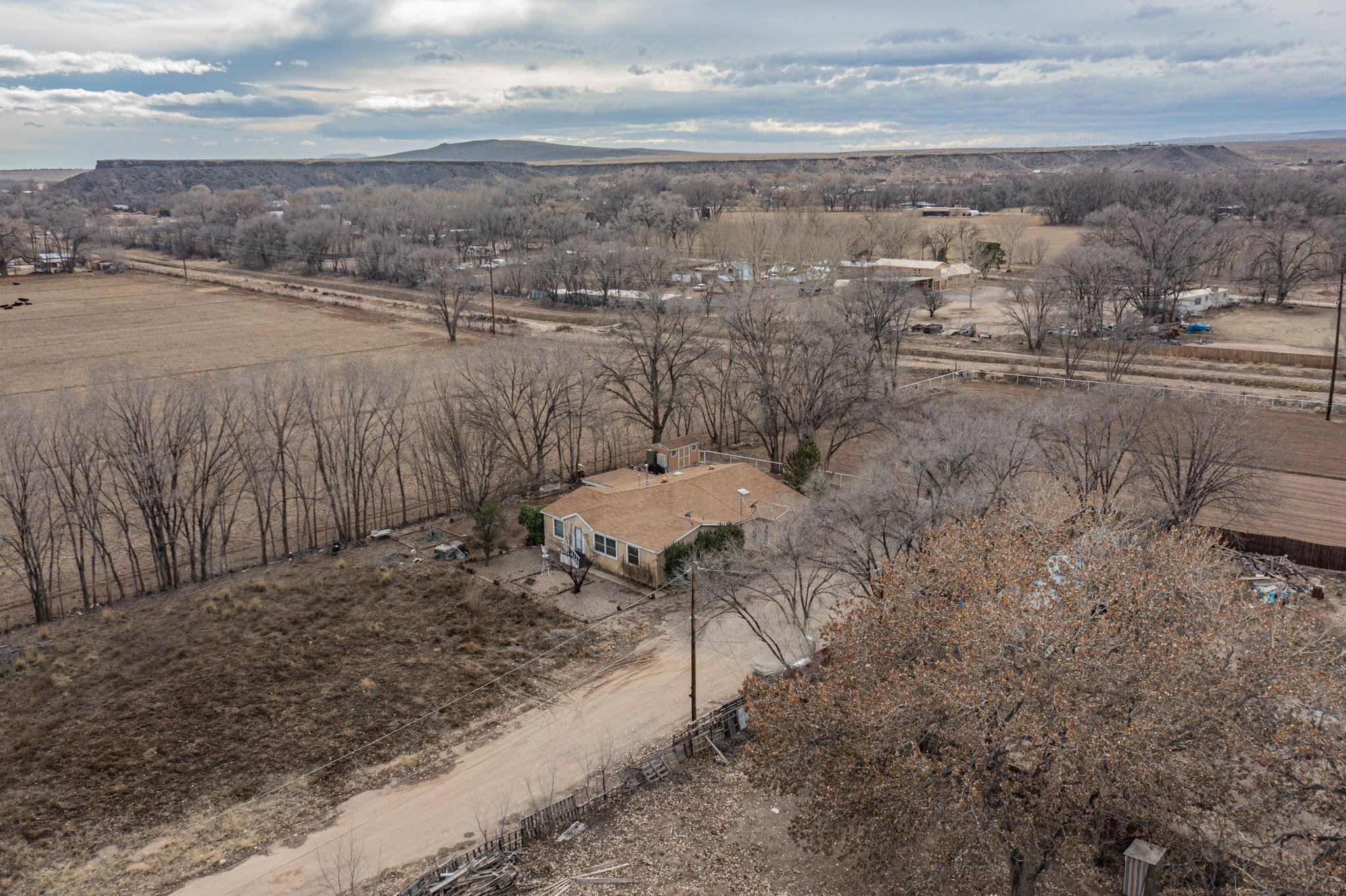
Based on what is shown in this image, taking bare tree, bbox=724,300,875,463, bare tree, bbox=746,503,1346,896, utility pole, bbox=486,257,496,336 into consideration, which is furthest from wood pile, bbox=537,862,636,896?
utility pole, bbox=486,257,496,336

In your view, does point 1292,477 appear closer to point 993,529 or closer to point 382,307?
point 993,529

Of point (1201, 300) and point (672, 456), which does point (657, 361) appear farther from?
point (1201, 300)

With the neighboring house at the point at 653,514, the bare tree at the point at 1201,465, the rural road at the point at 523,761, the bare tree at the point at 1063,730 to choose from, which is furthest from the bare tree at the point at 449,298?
the bare tree at the point at 1063,730

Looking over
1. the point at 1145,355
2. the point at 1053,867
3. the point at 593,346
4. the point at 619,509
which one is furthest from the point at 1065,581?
the point at 1145,355

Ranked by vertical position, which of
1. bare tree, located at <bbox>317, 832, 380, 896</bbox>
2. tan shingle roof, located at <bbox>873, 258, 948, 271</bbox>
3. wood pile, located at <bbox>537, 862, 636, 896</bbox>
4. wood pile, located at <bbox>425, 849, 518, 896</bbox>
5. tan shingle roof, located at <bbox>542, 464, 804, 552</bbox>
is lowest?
bare tree, located at <bbox>317, 832, 380, 896</bbox>

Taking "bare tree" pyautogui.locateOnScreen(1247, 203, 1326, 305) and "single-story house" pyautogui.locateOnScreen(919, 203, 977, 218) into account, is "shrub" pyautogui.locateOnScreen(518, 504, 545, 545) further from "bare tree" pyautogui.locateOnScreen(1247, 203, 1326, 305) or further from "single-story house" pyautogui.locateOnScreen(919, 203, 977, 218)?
"single-story house" pyautogui.locateOnScreen(919, 203, 977, 218)

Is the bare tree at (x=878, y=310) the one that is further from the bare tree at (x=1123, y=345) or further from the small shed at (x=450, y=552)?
the small shed at (x=450, y=552)
